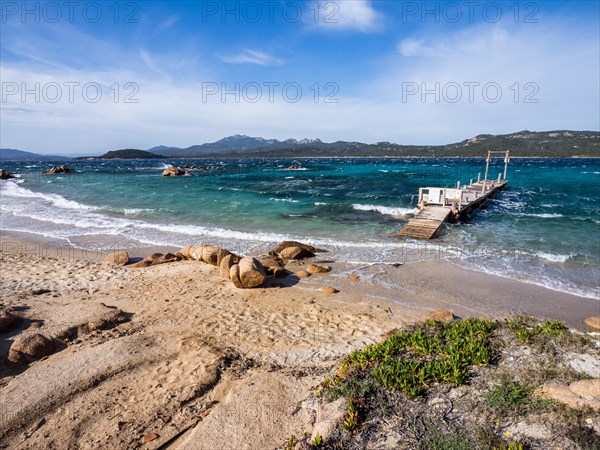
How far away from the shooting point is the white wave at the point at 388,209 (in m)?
25.8

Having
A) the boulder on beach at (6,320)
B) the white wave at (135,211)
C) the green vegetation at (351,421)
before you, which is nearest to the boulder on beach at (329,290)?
the green vegetation at (351,421)

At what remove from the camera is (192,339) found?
7445mm

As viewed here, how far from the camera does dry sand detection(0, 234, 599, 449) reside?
491 centimetres

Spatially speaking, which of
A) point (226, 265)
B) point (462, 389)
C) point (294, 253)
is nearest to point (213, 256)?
point (226, 265)

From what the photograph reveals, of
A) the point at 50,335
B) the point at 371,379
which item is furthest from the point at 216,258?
the point at 371,379

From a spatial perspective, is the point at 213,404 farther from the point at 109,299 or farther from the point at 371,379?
the point at 109,299

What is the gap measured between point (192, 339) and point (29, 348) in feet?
9.94

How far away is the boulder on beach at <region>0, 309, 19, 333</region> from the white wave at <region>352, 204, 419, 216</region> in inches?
885

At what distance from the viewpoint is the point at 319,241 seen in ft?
55.9

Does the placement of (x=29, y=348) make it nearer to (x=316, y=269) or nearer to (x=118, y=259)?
(x=118, y=259)

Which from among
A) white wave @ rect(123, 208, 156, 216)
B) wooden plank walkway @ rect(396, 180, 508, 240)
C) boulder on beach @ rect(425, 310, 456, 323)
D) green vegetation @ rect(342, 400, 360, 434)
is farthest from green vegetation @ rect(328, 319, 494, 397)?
white wave @ rect(123, 208, 156, 216)

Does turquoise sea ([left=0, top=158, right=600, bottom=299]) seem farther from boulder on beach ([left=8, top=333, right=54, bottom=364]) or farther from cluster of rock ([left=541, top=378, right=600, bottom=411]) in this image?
boulder on beach ([left=8, top=333, right=54, bottom=364])

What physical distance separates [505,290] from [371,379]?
26.2 feet

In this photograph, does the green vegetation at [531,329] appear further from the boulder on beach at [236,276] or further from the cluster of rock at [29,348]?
the cluster of rock at [29,348]
